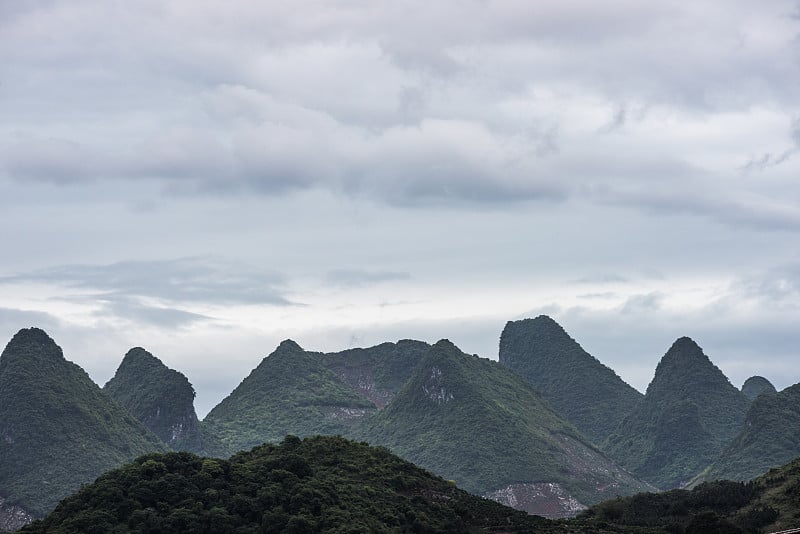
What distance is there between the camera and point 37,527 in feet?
293

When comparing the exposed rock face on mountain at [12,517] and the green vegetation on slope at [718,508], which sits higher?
the exposed rock face on mountain at [12,517]

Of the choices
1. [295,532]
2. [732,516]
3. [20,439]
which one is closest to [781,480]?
[732,516]

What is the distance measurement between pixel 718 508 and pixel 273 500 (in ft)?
166

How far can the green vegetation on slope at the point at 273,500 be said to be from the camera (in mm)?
88312

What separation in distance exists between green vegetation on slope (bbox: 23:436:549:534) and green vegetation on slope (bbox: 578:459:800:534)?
13860 millimetres

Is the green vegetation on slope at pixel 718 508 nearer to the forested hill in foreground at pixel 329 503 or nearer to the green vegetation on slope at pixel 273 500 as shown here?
the forested hill in foreground at pixel 329 503

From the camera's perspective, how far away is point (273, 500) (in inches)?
3654

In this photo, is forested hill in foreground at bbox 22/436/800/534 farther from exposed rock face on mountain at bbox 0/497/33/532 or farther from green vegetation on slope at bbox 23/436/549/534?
exposed rock face on mountain at bbox 0/497/33/532

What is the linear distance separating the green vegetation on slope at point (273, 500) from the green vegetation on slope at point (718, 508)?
1386 cm

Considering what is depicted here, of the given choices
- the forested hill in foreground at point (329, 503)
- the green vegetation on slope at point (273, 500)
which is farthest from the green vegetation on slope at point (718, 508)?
the green vegetation on slope at point (273, 500)

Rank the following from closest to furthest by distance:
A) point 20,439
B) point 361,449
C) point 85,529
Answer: point 85,529 → point 361,449 → point 20,439

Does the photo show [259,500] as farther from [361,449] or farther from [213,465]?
[361,449]

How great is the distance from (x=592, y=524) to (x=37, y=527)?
52.0 m

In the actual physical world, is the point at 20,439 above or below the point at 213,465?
above
